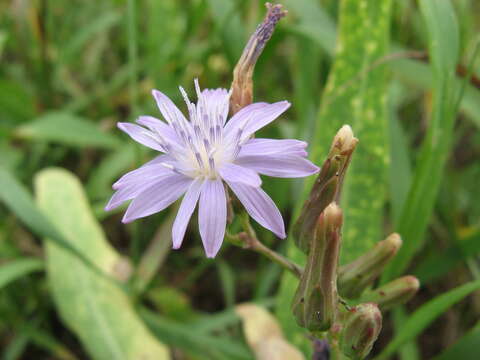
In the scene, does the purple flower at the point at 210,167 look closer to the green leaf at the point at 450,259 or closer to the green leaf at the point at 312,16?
the green leaf at the point at 450,259

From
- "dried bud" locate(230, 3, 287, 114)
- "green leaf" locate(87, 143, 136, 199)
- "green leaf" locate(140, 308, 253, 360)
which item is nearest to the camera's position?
"dried bud" locate(230, 3, 287, 114)

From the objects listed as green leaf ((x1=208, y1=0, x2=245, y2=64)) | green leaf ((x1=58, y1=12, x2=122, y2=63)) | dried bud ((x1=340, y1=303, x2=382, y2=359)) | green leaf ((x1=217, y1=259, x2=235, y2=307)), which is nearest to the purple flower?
dried bud ((x1=340, y1=303, x2=382, y2=359))

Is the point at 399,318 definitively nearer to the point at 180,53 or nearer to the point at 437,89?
the point at 437,89

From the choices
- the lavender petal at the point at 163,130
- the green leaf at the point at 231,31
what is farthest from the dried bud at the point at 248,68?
the green leaf at the point at 231,31

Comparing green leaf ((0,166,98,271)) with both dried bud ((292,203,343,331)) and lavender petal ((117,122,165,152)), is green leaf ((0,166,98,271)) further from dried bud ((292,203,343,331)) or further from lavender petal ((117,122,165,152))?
dried bud ((292,203,343,331))

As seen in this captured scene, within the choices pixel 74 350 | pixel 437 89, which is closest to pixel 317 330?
pixel 437 89

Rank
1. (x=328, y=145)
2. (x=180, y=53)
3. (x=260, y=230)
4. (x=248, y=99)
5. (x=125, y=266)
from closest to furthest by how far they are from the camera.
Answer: (x=248, y=99) → (x=328, y=145) → (x=125, y=266) → (x=260, y=230) → (x=180, y=53)

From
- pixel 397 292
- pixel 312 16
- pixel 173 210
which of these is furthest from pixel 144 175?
pixel 312 16
